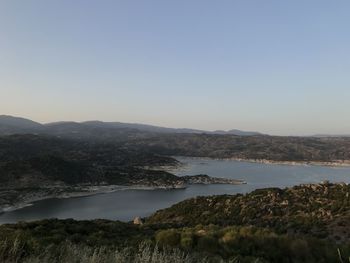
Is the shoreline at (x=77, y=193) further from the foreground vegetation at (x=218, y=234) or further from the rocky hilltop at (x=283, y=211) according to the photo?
the foreground vegetation at (x=218, y=234)

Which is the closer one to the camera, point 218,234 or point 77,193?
point 218,234

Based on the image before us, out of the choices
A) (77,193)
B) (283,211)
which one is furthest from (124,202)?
(283,211)

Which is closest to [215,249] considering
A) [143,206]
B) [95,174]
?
[143,206]

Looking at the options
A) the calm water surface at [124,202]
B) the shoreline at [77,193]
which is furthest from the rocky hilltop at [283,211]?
the shoreline at [77,193]

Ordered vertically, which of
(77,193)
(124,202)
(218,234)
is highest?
(218,234)

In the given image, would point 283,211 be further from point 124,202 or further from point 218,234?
point 124,202

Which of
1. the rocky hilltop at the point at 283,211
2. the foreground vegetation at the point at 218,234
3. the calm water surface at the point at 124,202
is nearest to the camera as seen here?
the foreground vegetation at the point at 218,234

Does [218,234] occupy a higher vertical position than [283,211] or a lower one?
higher

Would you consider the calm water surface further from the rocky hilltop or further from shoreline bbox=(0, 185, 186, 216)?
the rocky hilltop

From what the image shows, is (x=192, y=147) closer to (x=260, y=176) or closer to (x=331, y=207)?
(x=260, y=176)
